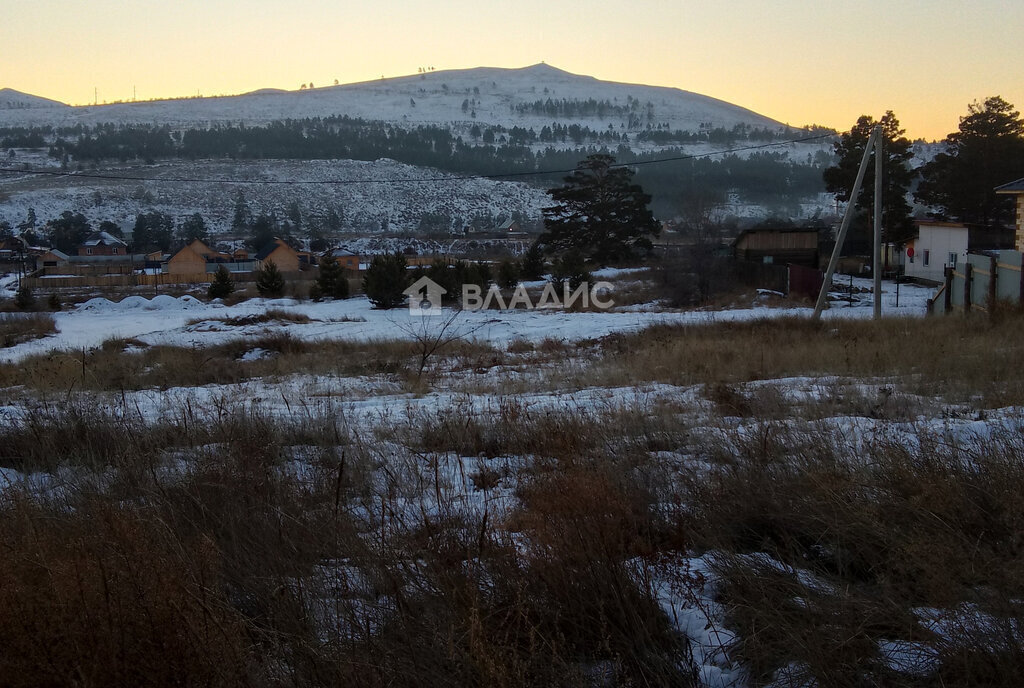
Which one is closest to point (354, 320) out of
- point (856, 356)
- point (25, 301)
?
point (856, 356)

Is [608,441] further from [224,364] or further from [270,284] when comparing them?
[270,284]

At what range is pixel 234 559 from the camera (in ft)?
10.3

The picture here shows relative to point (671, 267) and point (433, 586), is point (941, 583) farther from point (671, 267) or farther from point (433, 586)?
point (671, 267)

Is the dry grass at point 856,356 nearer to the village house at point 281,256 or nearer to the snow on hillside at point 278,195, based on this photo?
the village house at point 281,256

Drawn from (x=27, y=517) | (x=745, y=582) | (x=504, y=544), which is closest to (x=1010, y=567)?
(x=745, y=582)

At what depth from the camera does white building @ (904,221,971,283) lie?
3819 cm

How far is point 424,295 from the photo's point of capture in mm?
33250

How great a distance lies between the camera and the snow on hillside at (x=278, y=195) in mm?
107812

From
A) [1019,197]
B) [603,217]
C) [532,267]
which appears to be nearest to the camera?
[1019,197]

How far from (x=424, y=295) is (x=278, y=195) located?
9401cm

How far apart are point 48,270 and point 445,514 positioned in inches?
2894

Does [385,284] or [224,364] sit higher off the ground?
[385,284]

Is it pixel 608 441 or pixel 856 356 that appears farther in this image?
pixel 856 356

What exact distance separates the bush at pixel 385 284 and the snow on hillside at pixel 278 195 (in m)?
77.0
